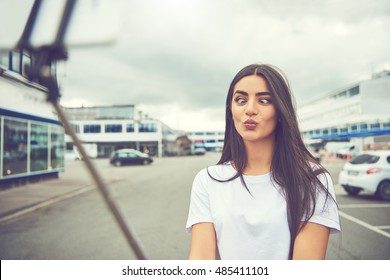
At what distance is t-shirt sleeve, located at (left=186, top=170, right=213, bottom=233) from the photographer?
104cm

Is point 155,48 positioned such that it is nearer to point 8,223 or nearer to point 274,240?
point 274,240

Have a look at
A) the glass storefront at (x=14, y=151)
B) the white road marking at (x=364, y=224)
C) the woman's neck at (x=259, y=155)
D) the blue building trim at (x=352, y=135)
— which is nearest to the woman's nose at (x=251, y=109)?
the woman's neck at (x=259, y=155)

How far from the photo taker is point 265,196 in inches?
41.7

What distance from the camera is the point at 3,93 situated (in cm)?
116

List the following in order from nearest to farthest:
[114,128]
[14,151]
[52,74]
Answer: [52,74], [114,128], [14,151]

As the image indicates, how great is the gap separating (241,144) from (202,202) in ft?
0.93

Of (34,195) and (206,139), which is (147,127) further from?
(34,195)

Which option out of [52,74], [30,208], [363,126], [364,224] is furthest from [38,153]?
[52,74]

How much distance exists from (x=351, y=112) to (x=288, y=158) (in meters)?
1.14

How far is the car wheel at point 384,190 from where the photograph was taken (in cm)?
551

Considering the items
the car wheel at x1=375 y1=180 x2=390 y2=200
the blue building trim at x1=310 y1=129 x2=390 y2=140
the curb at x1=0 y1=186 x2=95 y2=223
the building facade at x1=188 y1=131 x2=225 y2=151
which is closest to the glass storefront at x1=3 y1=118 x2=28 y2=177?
the curb at x1=0 y1=186 x2=95 y2=223

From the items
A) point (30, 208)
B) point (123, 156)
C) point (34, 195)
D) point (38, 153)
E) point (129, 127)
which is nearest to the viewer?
point (129, 127)
